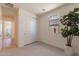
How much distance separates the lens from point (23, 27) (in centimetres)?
508

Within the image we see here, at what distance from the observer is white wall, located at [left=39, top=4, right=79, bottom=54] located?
3.89 m

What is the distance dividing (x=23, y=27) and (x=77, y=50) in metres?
3.22

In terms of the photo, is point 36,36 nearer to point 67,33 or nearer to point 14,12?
point 14,12

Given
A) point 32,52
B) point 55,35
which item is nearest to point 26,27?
point 55,35

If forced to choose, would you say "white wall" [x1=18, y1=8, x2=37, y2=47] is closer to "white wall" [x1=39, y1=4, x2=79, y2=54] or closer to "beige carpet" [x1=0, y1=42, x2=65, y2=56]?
"white wall" [x1=39, y1=4, x2=79, y2=54]

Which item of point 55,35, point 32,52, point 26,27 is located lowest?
point 32,52

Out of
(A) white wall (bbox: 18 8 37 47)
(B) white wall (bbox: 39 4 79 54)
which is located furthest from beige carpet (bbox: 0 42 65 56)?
(A) white wall (bbox: 18 8 37 47)

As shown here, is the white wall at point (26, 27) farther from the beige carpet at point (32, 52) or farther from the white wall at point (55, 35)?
the beige carpet at point (32, 52)

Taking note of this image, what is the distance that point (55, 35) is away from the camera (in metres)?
5.21

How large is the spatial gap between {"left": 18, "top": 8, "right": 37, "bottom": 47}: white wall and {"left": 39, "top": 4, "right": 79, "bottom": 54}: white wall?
0.57m

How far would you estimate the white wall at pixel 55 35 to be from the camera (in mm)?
3888

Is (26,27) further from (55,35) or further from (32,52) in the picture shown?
(32,52)

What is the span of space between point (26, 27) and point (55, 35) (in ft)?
6.45

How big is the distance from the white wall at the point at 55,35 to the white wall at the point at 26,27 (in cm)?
57
